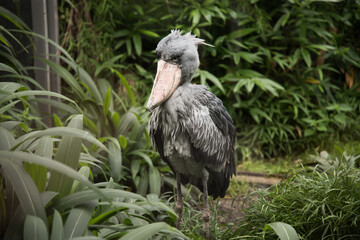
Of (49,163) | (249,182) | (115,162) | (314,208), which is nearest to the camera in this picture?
(49,163)

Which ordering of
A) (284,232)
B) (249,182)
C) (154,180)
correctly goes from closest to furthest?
(284,232) → (154,180) → (249,182)

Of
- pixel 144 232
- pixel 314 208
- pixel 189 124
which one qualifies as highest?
pixel 189 124

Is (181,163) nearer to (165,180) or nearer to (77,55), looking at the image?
(165,180)

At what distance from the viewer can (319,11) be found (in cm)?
339

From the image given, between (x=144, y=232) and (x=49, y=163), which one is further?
(x=144, y=232)

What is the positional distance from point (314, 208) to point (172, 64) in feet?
3.32

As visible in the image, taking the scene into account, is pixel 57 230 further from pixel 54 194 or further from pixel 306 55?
pixel 306 55

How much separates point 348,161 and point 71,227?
5.77 ft

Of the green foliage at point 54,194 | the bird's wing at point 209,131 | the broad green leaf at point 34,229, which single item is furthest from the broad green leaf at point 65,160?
the bird's wing at point 209,131

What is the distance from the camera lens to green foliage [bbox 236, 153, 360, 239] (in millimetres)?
1631

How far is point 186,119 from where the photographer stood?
146 centimetres

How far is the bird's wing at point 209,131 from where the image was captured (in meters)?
1.48

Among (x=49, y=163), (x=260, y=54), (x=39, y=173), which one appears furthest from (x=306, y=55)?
(x=49, y=163)

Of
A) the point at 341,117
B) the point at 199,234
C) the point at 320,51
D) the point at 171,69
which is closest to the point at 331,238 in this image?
the point at 199,234
